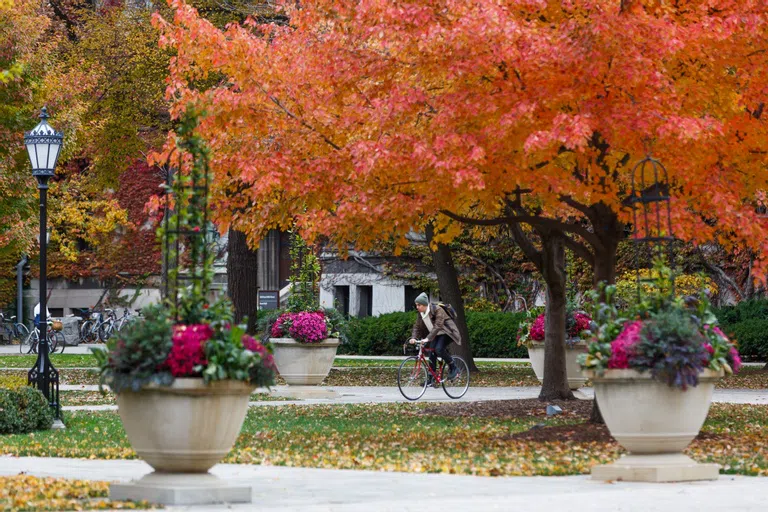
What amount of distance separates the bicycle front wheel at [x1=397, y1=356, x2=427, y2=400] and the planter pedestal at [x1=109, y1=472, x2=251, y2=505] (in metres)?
12.3

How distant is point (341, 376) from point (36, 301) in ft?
96.2

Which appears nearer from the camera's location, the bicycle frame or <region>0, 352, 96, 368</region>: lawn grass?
the bicycle frame

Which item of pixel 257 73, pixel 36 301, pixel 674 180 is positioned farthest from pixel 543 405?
pixel 36 301

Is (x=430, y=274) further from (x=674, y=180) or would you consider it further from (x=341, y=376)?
(x=674, y=180)

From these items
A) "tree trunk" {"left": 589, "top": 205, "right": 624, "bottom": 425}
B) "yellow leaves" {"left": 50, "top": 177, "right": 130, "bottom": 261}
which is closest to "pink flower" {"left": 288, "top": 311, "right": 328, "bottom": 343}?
"tree trunk" {"left": 589, "top": 205, "right": 624, "bottom": 425}

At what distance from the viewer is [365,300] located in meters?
47.0

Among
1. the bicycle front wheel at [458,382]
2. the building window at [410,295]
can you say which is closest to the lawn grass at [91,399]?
the bicycle front wheel at [458,382]

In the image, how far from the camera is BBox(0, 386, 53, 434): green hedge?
15117mm

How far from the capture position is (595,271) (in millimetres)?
16281

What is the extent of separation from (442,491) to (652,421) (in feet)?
6.05

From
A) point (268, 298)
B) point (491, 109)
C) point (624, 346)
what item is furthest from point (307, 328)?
point (268, 298)

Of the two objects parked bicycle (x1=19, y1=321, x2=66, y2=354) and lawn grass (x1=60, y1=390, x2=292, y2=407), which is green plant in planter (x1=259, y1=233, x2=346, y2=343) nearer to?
lawn grass (x1=60, y1=390, x2=292, y2=407)

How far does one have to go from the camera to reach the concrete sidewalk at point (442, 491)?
8.77 meters

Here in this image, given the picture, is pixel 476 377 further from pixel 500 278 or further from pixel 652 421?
pixel 652 421
